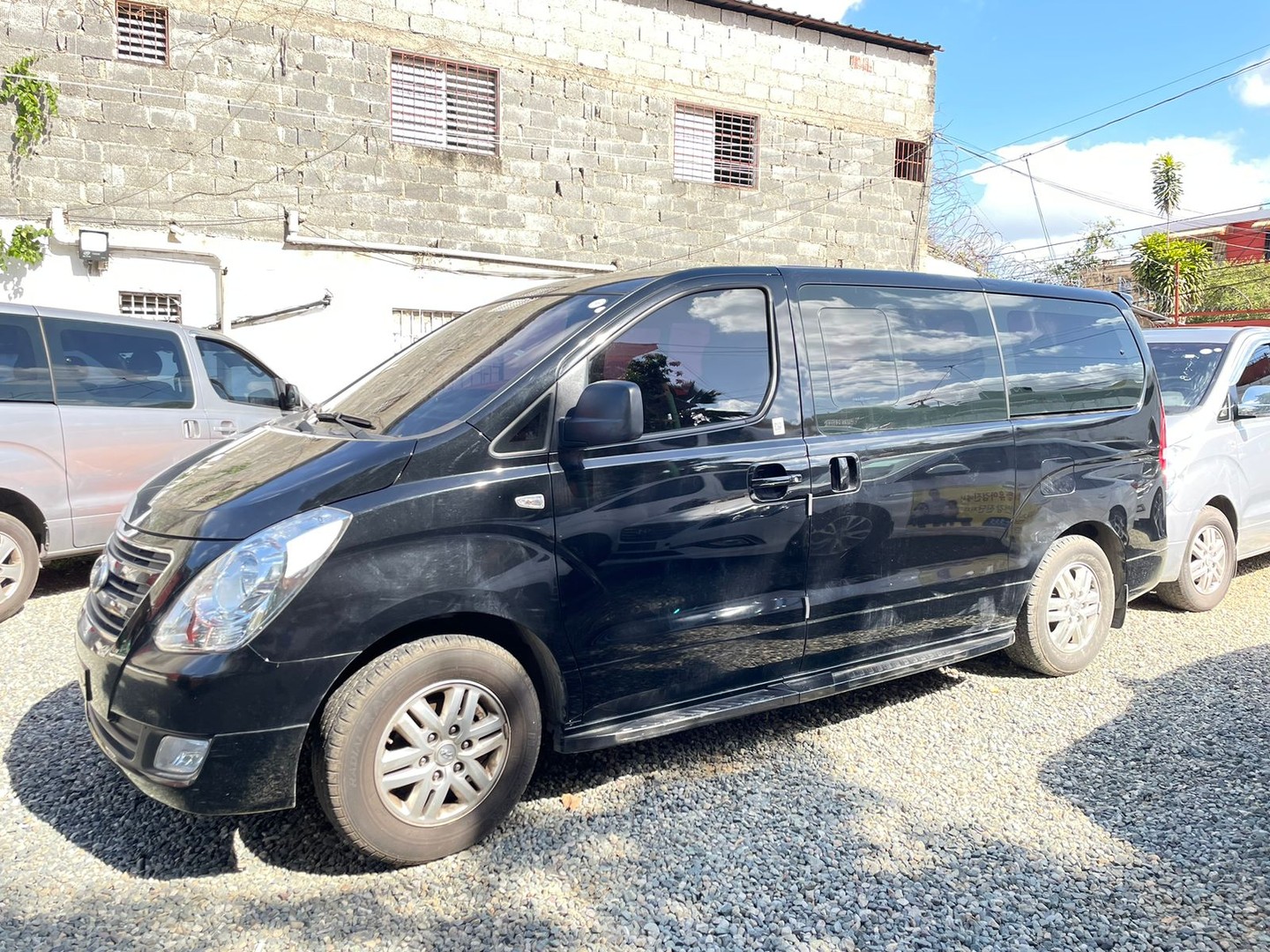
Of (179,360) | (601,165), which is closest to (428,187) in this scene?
(601,165)

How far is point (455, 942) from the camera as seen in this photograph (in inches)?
102

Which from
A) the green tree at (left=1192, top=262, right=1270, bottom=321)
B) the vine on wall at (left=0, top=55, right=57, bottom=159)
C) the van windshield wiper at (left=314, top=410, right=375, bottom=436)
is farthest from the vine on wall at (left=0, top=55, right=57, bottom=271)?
the green tree at (left=1192, top=262, right=1270, bottom=321)

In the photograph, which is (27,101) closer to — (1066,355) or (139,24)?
(139,24)

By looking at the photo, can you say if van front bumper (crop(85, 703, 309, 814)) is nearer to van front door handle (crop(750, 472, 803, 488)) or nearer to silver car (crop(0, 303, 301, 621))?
van front door handle (crop(750, 472, 803, 488))

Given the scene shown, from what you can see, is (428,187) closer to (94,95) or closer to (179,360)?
(94,95)

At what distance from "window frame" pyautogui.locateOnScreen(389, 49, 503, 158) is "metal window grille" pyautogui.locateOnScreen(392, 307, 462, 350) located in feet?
6.62

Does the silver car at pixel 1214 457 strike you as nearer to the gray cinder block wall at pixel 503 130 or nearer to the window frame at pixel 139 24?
the gray cinder block wall at pixel 503 130

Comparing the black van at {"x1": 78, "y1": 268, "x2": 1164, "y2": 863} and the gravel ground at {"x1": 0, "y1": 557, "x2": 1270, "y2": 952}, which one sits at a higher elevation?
the black van at {"x1": 78, "y1": 268, "x2": 1164, "y2": 863}

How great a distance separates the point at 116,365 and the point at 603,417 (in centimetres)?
451

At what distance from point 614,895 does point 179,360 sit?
204 inches

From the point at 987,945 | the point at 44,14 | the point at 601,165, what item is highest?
the point at 44,14

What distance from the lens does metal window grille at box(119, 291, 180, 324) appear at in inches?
400

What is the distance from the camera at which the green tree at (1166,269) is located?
24.8m

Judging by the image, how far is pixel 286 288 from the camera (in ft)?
35.6
